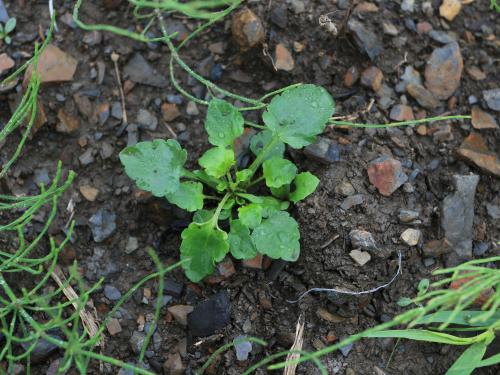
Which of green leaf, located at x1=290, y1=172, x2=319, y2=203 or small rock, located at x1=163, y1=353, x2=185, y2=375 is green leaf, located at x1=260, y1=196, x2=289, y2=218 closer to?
green leaf, located at x1=290, y1=172, x2=319, y2=203

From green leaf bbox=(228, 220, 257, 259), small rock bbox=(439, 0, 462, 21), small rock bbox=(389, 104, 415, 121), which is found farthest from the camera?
small rock bbox=(439, 0, 462, 21)

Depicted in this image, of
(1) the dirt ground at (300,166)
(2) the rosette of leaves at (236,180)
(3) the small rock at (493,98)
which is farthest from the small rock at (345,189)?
(3) the small rock at (493,98)

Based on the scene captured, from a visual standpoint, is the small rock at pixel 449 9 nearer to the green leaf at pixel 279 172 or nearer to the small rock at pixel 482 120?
the small rock at pixel 482 120

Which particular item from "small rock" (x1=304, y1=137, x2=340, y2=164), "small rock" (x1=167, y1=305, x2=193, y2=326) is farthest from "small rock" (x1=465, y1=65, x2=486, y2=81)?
"small rock" (x1=167, y1=305, x2=193, y2=326)

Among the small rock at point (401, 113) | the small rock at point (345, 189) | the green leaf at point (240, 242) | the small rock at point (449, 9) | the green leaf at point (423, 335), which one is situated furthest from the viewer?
the small rock at point (449, 9)

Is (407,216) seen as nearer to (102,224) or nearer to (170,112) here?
(170,112)

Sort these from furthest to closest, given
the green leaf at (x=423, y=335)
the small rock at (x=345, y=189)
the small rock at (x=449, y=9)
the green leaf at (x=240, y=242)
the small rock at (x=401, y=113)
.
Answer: the small rock at (x=449, y=9) → the small rock at (x=401, y=113) → the small rock at (x=345, y=189) → the green leaf at (x=240, y=242) → the green leaf at (x=423, y=335)

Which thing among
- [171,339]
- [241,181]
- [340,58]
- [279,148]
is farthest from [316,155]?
[171,339]
